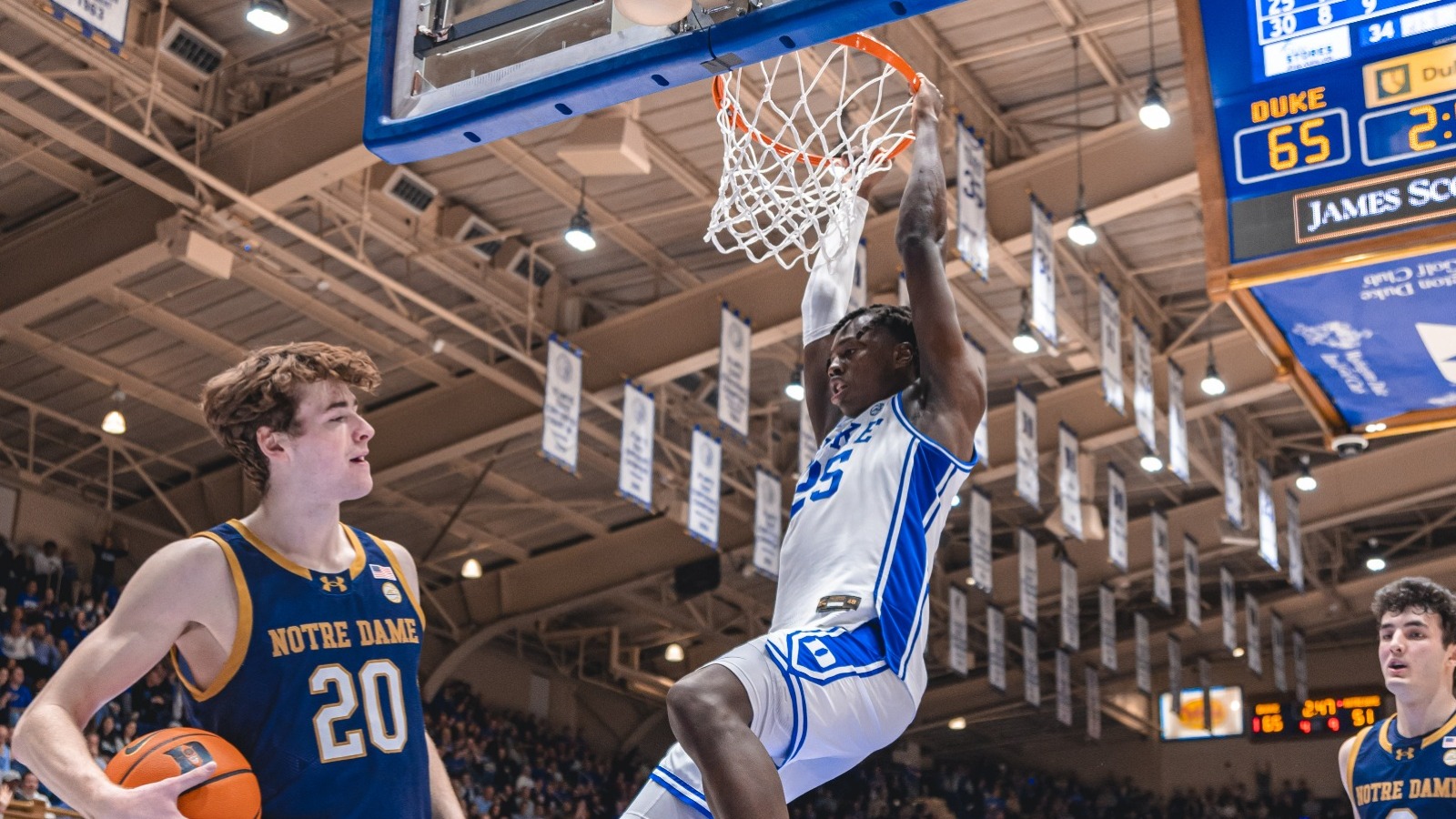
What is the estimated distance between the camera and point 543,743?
97.2ft

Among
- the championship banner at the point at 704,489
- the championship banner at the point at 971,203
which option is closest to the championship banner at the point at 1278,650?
the championship banner at the point at 704,489

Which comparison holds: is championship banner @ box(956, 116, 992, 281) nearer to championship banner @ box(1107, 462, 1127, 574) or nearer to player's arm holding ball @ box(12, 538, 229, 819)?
championship banner @ box(1107, 462, 1127, 574)

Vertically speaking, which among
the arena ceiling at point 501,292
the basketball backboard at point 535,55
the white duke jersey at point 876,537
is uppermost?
the arena ceiling at point 501,292

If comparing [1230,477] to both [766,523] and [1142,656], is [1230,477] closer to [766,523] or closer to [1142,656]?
[766,523]

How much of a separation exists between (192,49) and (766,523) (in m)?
8.75

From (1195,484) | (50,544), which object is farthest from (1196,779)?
(50,544)

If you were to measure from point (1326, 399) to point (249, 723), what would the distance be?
18.0 ft

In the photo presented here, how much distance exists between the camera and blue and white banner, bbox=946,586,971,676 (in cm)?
2542

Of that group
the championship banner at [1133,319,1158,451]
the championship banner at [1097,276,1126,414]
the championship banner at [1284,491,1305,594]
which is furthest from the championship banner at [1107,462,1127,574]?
the championship banner at [1097,276,1126,414]

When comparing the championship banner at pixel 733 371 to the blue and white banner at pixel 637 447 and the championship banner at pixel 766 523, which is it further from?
the championship banner at pixel 766 523

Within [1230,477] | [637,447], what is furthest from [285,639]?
[1230,477]

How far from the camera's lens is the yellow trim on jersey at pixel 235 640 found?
3.37m

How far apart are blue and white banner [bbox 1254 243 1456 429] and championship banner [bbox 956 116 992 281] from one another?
733cm

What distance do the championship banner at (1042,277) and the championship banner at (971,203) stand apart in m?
0.99
